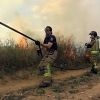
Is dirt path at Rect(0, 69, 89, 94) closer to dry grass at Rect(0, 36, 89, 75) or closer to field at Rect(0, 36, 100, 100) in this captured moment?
field at Rect(0, 36, 100, 100)

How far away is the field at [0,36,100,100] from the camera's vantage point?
7562 millimetres

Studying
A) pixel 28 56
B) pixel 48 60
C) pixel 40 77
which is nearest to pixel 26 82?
pixel 40 77

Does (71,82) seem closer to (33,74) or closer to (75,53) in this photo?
(33,74)

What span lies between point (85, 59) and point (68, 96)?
545cm

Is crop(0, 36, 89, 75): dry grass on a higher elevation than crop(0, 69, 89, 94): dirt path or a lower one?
higher

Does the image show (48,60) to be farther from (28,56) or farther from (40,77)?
(28,56)

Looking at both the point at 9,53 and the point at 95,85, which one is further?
the point at 9,53

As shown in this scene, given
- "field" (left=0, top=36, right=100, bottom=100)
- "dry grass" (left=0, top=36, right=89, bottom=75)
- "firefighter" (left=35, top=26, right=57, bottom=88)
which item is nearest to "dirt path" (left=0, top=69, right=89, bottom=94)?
"field" (left=0, top=36, right=100, bottom=100)

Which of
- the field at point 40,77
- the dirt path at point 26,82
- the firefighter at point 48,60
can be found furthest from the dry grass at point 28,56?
the firefighter at point 48,60

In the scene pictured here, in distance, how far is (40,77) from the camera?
9.77 metres

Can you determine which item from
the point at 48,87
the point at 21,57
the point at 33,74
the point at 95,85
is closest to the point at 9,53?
the point at 21,57

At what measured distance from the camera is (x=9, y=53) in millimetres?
10289

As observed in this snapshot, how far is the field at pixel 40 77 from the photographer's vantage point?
24.8 ft

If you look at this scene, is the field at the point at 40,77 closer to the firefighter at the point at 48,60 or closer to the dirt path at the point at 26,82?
the dirt path at the point at 26,82
